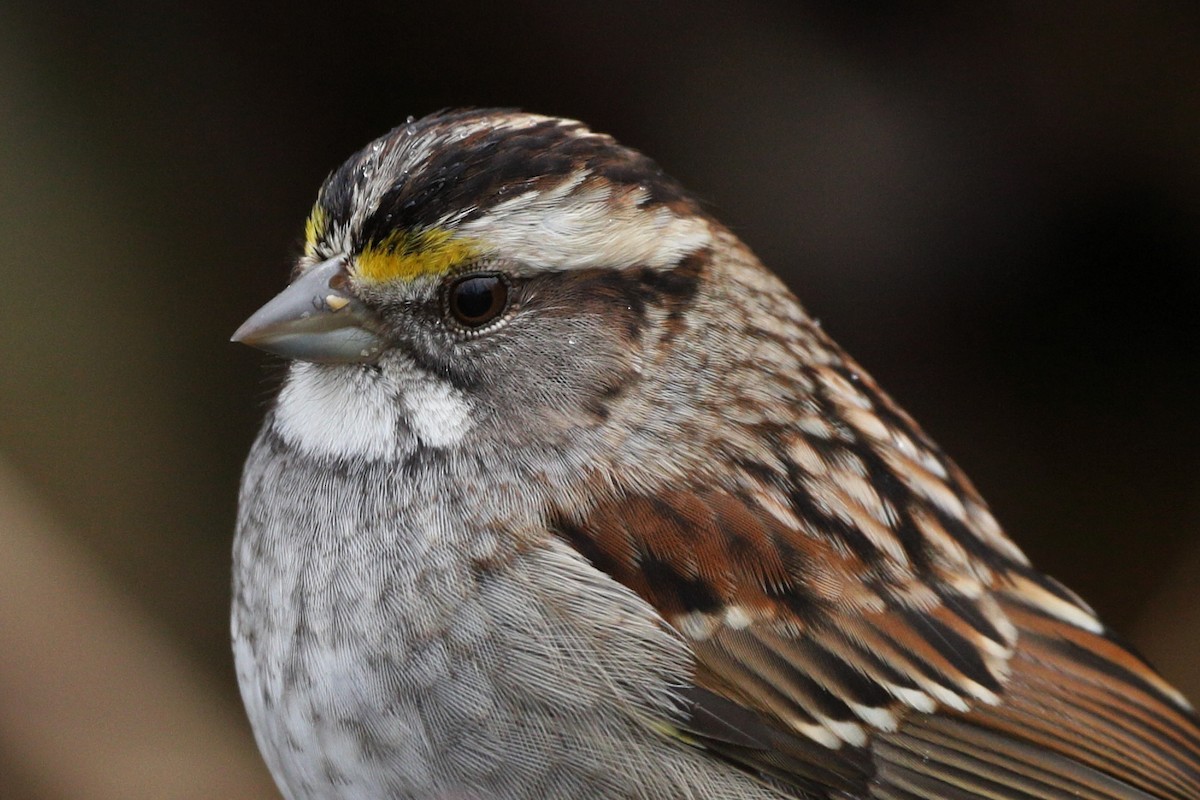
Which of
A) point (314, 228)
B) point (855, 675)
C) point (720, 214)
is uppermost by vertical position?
point (720, 214)

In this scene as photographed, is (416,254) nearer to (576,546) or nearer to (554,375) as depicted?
(554,375)

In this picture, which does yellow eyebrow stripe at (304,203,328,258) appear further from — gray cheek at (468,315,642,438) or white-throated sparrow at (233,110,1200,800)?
gray cheek at (468,315,642,438)

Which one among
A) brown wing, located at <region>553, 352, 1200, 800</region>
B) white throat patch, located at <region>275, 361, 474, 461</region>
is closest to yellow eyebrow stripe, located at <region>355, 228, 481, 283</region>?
white throat patch, located at <region>275, 361, 474, 461</region>

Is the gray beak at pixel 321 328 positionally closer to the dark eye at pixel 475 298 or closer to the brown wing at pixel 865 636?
the dark eye at pixel 475 298

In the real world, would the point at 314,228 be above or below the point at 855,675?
above

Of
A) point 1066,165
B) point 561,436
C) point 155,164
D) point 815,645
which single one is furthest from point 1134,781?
point 155,164

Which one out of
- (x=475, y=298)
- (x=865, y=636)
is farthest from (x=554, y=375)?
(x=865, y=636)

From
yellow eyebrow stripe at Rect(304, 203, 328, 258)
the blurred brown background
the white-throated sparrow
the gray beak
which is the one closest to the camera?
the white-throated sparrow
